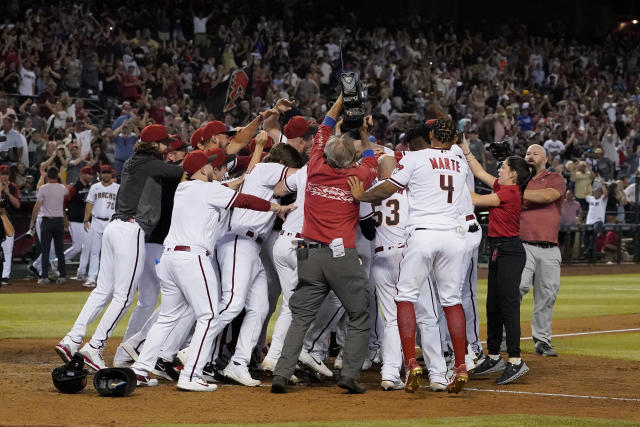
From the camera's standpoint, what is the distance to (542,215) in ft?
34.8

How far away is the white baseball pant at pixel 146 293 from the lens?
9.00m

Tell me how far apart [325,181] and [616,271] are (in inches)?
677

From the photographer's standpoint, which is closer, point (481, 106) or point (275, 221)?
point (275, 221)

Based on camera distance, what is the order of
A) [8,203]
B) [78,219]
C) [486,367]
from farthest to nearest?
[78,219], [8,203], [486,367]

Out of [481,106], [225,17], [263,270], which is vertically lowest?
[263,270]

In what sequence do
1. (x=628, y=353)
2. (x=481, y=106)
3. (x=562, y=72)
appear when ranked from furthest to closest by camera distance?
(x=562, y=72) → (x=481, y=106) → (x=628, y=353)

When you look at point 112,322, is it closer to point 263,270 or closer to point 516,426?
point 263,270

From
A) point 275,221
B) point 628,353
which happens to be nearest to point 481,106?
point 628,353

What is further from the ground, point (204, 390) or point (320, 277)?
point (320, 277)

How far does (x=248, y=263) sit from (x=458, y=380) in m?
2.01

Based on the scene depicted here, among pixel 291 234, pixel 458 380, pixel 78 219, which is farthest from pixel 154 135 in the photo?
pixel 78 219

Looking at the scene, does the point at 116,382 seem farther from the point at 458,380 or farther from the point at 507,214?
the point at 507,214

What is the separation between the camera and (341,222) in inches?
309

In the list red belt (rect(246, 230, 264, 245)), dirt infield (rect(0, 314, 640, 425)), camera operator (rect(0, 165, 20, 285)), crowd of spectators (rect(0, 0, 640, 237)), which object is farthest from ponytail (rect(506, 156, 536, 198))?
camera operator (rect(0, 165, 20, 285))
